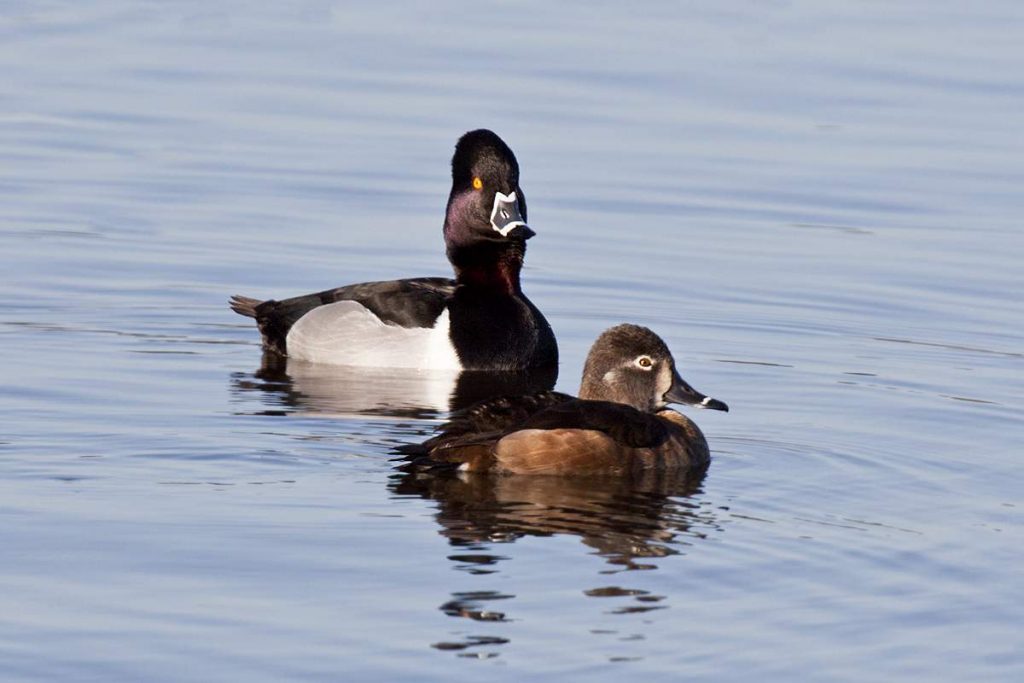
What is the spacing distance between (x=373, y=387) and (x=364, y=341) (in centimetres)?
83

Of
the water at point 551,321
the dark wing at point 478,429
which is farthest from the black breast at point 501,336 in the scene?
the dark wing at point 478,429

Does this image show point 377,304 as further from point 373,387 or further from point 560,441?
point 560,441

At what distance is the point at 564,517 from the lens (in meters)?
8.48

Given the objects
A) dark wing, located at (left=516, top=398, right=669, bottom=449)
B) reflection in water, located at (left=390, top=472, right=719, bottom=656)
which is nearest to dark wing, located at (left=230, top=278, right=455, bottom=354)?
dark wing, located at (left=516, top=398, right=669, bottom=449)

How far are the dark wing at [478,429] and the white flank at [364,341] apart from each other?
10.1 ft

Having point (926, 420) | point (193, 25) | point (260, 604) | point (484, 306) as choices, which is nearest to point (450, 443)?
point (260, 604)

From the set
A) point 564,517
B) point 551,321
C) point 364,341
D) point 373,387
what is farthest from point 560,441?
point 551,321

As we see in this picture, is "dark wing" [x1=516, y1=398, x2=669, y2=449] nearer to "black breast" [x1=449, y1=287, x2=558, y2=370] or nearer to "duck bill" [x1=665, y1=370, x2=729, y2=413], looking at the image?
"duck bill" [x1=665, y1=370, x2=729, y2=413]

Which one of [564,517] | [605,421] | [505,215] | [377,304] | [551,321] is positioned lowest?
[564,517]

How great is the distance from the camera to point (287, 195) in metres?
16.2

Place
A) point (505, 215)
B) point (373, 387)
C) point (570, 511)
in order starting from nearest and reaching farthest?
1. point (570, 511)
2. point (373, 387)
3. point (505, 215)

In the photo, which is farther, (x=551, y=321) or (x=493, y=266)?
(x=551, y=321)

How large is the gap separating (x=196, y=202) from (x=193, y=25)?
7706mm

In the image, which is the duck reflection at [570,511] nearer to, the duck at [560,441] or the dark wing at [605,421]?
the duck at [560,441]
